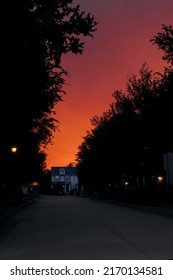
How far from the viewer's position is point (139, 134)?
174 ft

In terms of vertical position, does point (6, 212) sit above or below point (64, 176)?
below

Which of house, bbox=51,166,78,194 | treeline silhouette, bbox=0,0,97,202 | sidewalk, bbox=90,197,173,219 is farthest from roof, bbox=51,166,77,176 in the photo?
treeline silhouette, bbox=0,0,97,202

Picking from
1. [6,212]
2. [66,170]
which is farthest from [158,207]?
[66,170]

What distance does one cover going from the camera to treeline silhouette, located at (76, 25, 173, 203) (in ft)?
117

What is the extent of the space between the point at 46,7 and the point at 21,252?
31.8 feet

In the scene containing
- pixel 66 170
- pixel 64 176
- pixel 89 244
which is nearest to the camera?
pixel 89 244

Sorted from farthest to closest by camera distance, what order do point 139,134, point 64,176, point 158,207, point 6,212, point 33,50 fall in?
point 64,176 → point 139,134 → point 158,207 → point 6,212 → point 33,50

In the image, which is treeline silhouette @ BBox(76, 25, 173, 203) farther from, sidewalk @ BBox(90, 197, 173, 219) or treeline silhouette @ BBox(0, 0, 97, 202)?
treeline silhouette @ BBox(0, 0, 97, 202)

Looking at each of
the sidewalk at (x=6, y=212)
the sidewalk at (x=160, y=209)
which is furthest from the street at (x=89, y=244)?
the sidewalk at (x=160, y=209)

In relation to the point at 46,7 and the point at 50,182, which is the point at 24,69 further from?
the point at 50,182

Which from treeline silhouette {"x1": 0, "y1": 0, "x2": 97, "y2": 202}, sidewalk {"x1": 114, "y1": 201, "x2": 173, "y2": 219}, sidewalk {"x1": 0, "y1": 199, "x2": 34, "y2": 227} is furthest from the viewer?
sidewalk {"x1": 114, "y1": 201, "x2": 173, "y2": 219}

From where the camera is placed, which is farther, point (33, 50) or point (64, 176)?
point (64, 176)

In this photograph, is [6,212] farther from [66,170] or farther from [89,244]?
[66,170]

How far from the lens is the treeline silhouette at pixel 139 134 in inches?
1410
